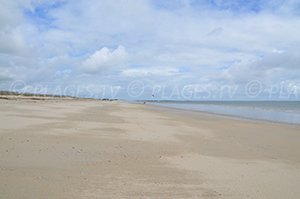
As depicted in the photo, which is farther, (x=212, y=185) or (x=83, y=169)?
(x=83, y=169)

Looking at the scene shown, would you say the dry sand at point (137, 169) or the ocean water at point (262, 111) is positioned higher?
→ the ocean water at point (262, 111)

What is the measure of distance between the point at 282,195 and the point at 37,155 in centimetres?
602

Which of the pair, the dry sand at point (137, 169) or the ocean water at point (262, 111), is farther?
the ocean water at point (262, 111)

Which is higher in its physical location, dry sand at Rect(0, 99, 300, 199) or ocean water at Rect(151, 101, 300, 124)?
ocean water at Rect(151, 101, 300, 124)

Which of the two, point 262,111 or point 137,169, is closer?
point 137,169

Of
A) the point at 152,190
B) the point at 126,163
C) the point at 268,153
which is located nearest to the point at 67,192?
the point at 152,190

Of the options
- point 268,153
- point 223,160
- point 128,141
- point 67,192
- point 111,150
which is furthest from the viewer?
point 128,141

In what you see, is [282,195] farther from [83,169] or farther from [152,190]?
[83,169]

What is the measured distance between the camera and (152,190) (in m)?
6.01

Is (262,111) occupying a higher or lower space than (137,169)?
higher

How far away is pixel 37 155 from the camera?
8.48 metres

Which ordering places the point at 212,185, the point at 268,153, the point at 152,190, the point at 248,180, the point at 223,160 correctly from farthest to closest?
the point at 268,153, the point at 223,160, the point at 248,180, the point at 212,185, the point at 152,190

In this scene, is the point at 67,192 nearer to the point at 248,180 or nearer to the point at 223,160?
the point at 248,180

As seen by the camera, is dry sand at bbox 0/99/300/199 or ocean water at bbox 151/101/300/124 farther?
ocean water at bbox 151/101/300/124
